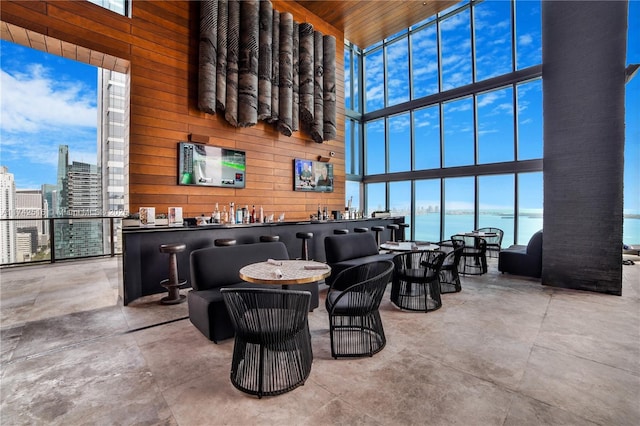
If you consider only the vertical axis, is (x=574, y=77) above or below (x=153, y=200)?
above

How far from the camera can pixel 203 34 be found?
535 centimetres

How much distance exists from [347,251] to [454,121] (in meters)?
5.84

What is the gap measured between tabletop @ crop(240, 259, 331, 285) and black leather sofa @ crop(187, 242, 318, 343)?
0.38 meters

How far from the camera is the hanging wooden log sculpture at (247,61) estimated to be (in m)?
5.86

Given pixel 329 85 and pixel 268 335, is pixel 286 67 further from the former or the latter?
pixel 268 335

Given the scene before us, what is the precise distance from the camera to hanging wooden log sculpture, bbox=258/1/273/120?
20.1 ft

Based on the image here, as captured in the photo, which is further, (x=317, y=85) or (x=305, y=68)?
(x=317, y=85)

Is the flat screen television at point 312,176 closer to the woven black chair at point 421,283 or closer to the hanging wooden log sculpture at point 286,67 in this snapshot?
the hanging wooden log sculpture at point 286,67

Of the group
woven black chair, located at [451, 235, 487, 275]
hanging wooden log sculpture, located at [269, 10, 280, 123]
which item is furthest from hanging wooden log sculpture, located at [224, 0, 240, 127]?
woven black chair, located at [451, 235, 487, 275]

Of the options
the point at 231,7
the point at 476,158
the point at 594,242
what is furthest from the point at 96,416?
the point at 476,158

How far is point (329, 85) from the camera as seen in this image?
25.0ft

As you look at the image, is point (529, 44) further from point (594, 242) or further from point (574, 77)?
point (594, 242)

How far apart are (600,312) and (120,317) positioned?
18.9ft

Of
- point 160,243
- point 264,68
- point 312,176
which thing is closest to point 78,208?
point 160,243
